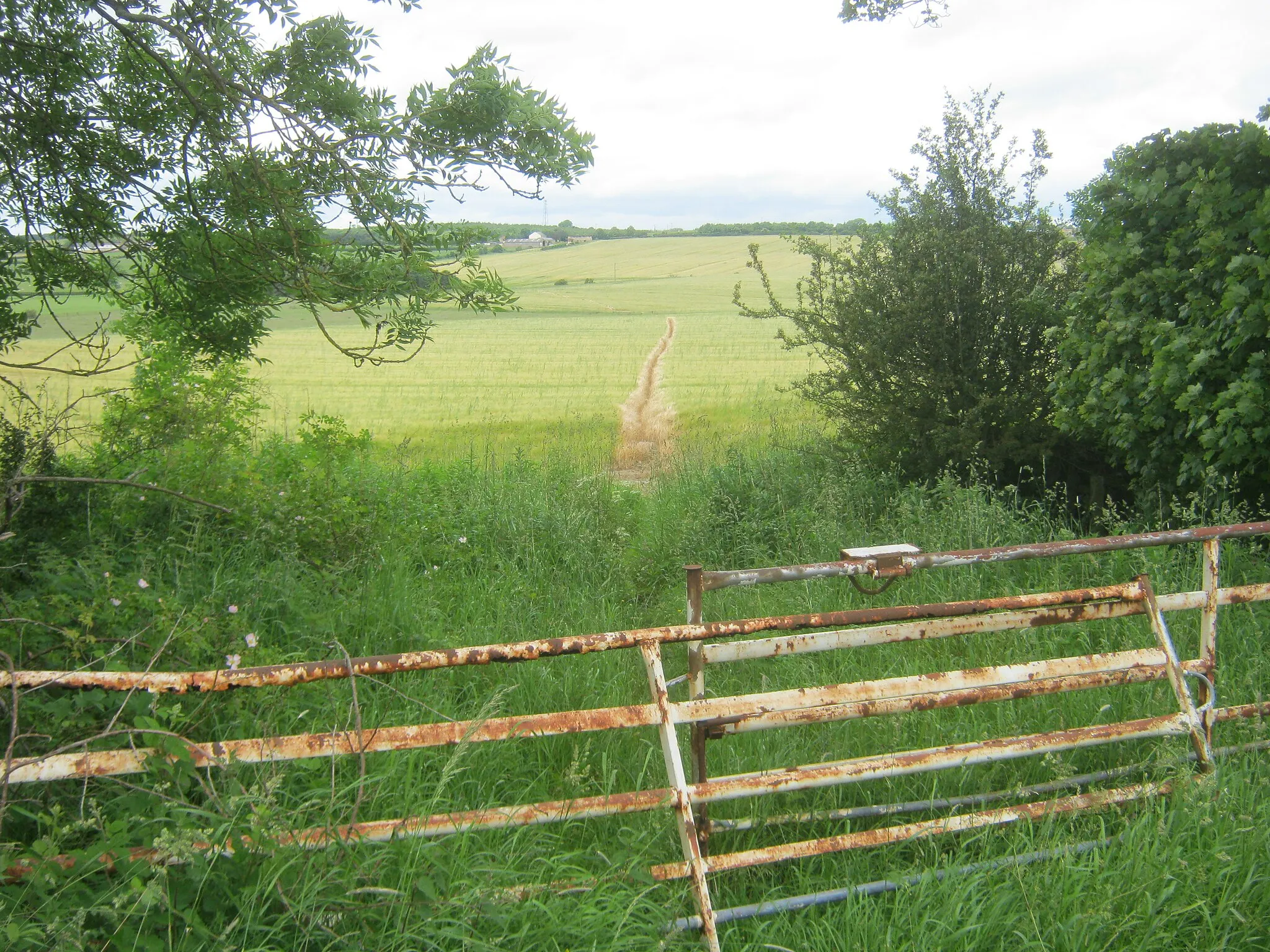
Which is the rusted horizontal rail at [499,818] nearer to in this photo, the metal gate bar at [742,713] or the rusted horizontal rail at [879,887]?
the metal gate bar at [742,713]

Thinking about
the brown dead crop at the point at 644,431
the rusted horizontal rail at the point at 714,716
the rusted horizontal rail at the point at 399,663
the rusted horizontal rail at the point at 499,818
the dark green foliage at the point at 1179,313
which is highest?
the dark green foliage at the point at 1179,313

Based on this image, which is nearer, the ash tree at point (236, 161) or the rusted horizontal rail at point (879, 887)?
the rusted horizontal rail at point (879, 887)

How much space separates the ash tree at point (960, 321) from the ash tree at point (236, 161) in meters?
4.56

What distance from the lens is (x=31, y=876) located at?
7.07 ft

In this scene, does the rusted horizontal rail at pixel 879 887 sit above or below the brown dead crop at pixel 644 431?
above

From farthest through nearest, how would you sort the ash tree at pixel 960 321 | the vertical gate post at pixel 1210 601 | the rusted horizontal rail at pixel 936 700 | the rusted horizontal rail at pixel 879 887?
A: the ash tree at pixel 960 321
the vertical gate post at pixel 1210 601
the rusted horizontal rail at pixel 936 700
the rusted horizontal rail at pixel 879 887

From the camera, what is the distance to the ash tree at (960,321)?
25.9 feet

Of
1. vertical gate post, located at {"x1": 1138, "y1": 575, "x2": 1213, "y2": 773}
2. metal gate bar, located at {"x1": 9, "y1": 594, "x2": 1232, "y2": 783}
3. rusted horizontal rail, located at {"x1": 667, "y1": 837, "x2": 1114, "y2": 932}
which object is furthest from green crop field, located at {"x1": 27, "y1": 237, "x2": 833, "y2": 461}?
rusted horizontal rail, located at {"x1": 667, "y1": 837, "x2": 1114, "y2": 932}

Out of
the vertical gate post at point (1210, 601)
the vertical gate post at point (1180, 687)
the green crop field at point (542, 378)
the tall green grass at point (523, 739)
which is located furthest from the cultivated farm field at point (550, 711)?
the green crop field at point (542, 378)

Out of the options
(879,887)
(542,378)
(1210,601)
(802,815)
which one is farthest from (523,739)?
(542,378)

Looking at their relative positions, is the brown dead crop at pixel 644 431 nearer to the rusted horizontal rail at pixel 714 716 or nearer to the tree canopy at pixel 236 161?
the tree canopy at pixel 236 161

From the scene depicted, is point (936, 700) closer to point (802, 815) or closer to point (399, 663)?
point (802, 815)

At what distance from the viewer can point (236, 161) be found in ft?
16.0

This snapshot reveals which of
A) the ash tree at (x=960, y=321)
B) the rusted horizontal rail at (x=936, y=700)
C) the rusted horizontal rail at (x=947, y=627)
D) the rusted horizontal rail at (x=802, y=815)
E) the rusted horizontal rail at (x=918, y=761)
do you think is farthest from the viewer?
the ash tree at (x=960, y=321)
